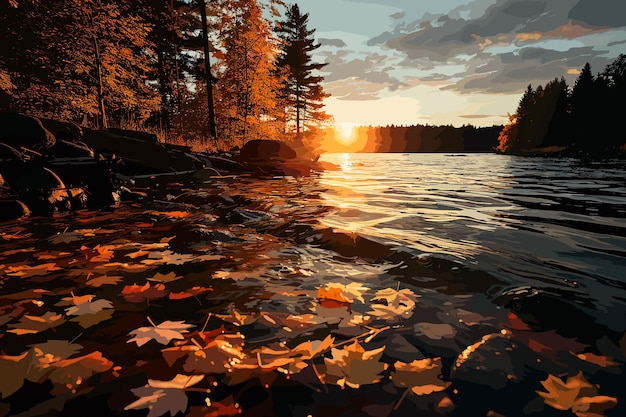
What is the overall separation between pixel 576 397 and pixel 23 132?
10.4 meters

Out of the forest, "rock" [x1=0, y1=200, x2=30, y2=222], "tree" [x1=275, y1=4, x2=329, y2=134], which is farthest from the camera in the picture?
"tree" [x1=275, y1=4, x2=329, y2=134]

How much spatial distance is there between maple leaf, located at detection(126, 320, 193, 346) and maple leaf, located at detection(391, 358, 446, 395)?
1.33 meters

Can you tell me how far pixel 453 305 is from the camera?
2516mm

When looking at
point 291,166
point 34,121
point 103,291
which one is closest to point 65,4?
point 34,121

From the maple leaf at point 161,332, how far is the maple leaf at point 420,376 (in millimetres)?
1326

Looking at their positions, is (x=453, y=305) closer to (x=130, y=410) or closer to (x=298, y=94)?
(x=130, y=410)

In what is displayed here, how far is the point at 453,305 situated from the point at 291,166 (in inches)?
700

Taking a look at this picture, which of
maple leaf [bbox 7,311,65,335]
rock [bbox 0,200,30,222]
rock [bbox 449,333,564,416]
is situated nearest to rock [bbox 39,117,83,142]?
rock [bbox 0,200,30,222]

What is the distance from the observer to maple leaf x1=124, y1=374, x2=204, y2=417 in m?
1.46

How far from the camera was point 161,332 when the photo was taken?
83.2 inches

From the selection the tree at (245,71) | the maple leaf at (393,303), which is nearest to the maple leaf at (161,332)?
the maple leaf at (393,303)

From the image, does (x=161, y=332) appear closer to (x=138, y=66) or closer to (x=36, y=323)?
(x=36, y=323)

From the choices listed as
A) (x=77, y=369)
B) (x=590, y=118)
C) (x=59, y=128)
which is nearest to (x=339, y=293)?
(x=77, y=369)

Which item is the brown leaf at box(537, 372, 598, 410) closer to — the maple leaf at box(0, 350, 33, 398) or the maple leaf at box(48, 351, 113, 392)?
the maple leaf at box(48, 351, 113, 392)
